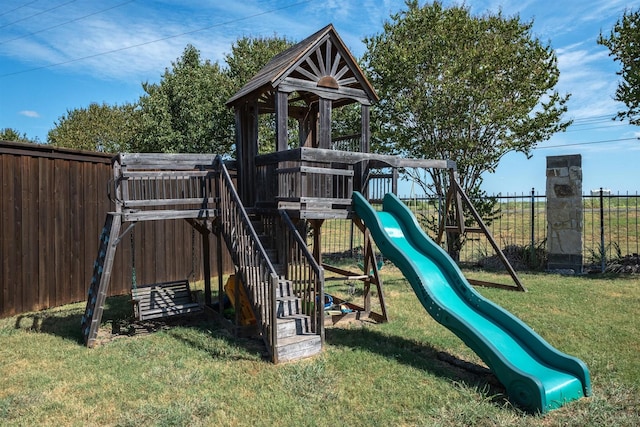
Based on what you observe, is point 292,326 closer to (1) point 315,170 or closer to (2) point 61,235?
(1) point 315,170

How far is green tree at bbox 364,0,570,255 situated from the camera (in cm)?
1364

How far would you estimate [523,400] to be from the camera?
4.66 metres

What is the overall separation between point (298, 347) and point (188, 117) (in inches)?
611

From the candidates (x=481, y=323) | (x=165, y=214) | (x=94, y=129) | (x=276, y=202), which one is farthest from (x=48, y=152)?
(x=94, y=129)

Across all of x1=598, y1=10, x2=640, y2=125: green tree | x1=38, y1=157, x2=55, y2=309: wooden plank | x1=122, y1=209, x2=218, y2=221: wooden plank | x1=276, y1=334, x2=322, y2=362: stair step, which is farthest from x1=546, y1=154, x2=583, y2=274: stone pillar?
x1=38, y1=157, x2=55, y2=309: wooden plank

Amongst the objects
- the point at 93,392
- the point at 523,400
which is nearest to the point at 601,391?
the point at 523,400

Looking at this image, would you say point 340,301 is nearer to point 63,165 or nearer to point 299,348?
point 299,348

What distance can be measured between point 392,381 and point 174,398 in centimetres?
245

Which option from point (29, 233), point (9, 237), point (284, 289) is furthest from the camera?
point (29, 233)

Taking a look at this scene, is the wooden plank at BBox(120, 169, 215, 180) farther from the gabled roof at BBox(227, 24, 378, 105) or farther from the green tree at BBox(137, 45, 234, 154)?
the green tree at BBox(137, 45, 234, 154)

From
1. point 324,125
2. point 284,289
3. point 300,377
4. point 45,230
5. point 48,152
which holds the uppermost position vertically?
point 324,125

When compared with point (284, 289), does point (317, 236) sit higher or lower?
higher

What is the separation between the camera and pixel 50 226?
9.34 meters

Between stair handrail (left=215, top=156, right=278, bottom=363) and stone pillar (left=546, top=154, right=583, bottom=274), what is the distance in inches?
366
